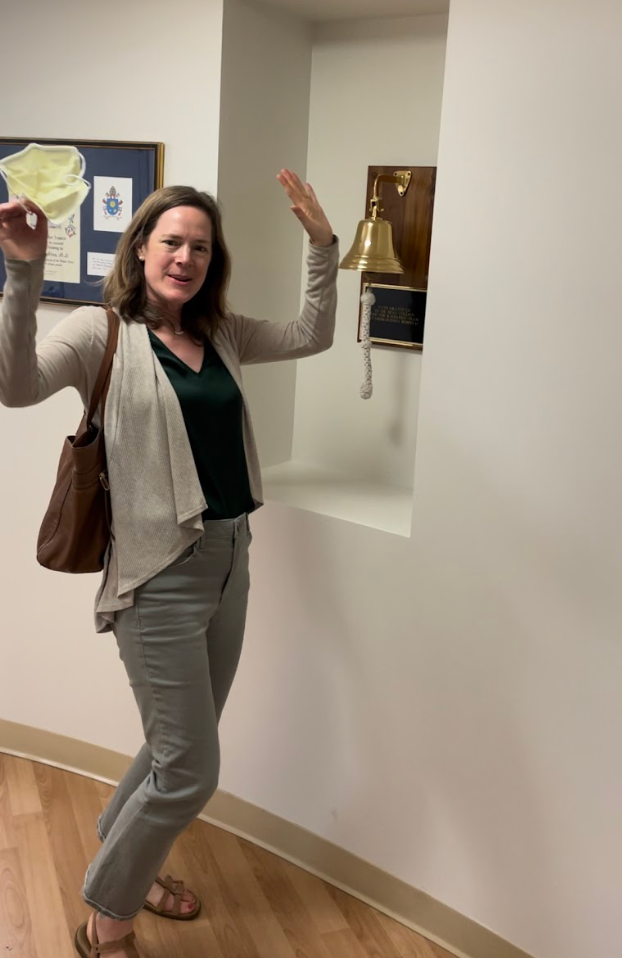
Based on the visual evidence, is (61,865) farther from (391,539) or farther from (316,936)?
(391,539)

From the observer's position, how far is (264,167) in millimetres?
2451

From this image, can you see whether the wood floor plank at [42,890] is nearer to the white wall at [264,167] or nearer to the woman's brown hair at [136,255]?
the white wall at [264,167]

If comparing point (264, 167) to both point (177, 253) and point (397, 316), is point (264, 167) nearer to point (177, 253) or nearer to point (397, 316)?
point (397, 316)

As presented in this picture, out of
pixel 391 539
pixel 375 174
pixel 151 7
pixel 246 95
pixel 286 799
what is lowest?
pixel 286 799

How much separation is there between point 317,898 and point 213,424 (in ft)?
3.97

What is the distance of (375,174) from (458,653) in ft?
3.97

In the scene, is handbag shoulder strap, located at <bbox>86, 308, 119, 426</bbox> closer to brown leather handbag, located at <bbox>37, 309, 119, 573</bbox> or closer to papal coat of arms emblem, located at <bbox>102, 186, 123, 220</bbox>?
brown leather handbag, located at <bbox>37, 309, 119, 573</bbox>

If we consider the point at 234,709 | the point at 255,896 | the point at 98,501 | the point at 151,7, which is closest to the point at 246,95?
the point at 151,7

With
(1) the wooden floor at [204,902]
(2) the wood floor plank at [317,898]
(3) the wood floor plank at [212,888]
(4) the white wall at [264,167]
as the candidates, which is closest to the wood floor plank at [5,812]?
(1) the wooden floor at [204,902]

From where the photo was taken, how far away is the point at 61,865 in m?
2.38

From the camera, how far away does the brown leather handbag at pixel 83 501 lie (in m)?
1.78

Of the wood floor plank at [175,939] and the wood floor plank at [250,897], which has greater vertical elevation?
the wood floor plank at [250,897]

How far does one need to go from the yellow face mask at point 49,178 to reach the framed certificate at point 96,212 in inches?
24.8

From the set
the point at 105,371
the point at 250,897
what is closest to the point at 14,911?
the point at 250,897
